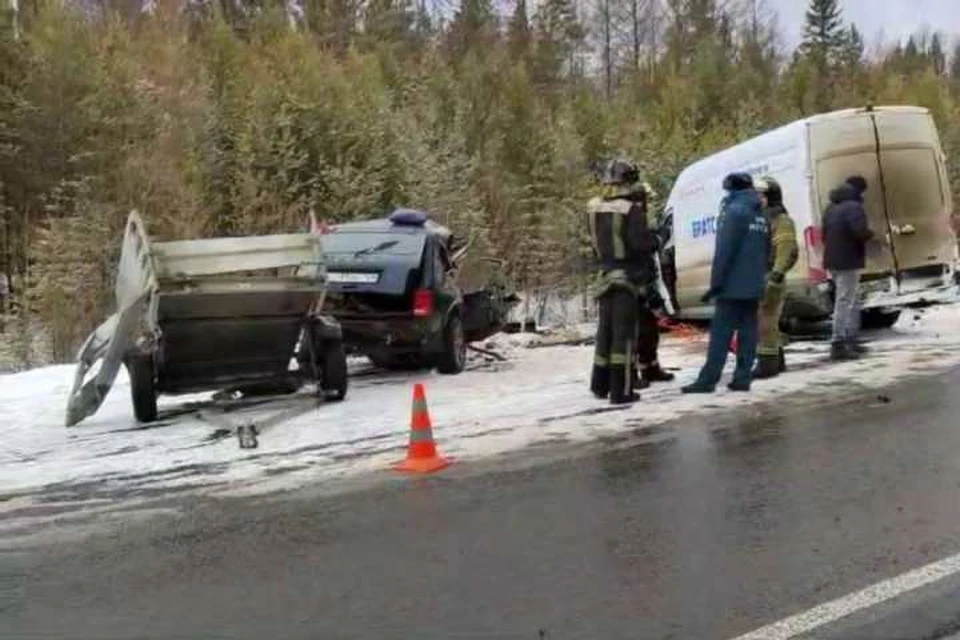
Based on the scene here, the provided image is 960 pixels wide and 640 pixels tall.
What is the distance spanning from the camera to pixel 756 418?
27.0 ft

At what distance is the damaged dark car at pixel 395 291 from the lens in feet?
39.1

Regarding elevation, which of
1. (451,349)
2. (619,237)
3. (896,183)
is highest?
(896,183)

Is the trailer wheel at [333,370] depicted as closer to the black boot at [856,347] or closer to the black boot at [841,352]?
the black boot at [841,352]

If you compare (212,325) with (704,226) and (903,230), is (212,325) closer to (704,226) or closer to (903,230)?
(903,230)

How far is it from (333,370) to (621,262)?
9.43ft

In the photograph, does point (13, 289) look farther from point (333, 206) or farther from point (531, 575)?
point (531, 575)

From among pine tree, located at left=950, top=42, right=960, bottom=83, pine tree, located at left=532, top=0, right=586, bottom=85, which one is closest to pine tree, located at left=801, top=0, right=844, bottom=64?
pine tree, located at left=950, top=42, right=960, bottom=83

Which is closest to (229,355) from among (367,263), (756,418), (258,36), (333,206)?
(367,263)

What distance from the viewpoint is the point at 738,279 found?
9305 millimetres

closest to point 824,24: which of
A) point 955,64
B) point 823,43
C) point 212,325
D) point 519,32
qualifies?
point 823,43

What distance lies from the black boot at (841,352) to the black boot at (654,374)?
87.8 inches

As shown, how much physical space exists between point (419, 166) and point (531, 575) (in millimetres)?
25132

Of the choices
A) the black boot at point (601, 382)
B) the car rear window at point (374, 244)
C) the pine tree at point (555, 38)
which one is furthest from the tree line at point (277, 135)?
the black boot at point (601, 382)

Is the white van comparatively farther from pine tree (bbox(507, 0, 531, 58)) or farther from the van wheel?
pine tree (bbox(507, 0, 531, 58))
